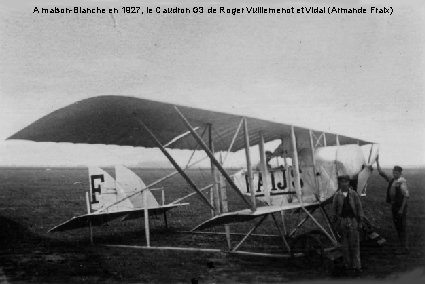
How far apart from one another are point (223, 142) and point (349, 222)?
10.9 ft

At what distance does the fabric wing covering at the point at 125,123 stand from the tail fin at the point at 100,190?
5.70ft

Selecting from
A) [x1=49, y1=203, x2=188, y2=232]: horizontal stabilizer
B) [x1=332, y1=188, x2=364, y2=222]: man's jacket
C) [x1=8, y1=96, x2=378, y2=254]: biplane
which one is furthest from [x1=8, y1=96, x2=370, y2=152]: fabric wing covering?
[x1=49, y1=203, x2=188, y2=232]: horizontal stabilizer

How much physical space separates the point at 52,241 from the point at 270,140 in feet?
18.2

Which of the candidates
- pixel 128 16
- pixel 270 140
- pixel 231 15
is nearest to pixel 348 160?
pixel 270 140

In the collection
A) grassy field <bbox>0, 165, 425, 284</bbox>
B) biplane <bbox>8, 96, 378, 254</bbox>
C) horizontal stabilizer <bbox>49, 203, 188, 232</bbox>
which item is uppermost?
biplane <bbox>8, 96, 378, 254</bbox>

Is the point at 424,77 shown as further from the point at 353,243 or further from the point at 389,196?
the point at 353,243

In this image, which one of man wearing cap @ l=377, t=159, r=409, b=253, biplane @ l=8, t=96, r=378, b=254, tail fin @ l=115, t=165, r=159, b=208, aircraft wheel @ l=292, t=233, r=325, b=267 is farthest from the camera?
tail fin @ l=115, t=165, r=159, b=208

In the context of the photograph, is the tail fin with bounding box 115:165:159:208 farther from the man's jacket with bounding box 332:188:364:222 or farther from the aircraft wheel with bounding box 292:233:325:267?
the man's jacket with bounding box 332:188:364:222

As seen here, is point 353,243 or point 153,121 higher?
point 153,121

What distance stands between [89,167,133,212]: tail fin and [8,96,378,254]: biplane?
5.67 feet

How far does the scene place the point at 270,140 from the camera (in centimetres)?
936

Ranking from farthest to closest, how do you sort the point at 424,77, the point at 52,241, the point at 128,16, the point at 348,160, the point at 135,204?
the point at 135,204 < the point at 52,241 < the point at 348,160 < the point at 424,77 < the point at 128,16

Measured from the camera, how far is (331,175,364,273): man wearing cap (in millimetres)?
6551

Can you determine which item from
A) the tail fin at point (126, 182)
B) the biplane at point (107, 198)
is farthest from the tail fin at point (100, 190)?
the tail fin at point (126, 182)
